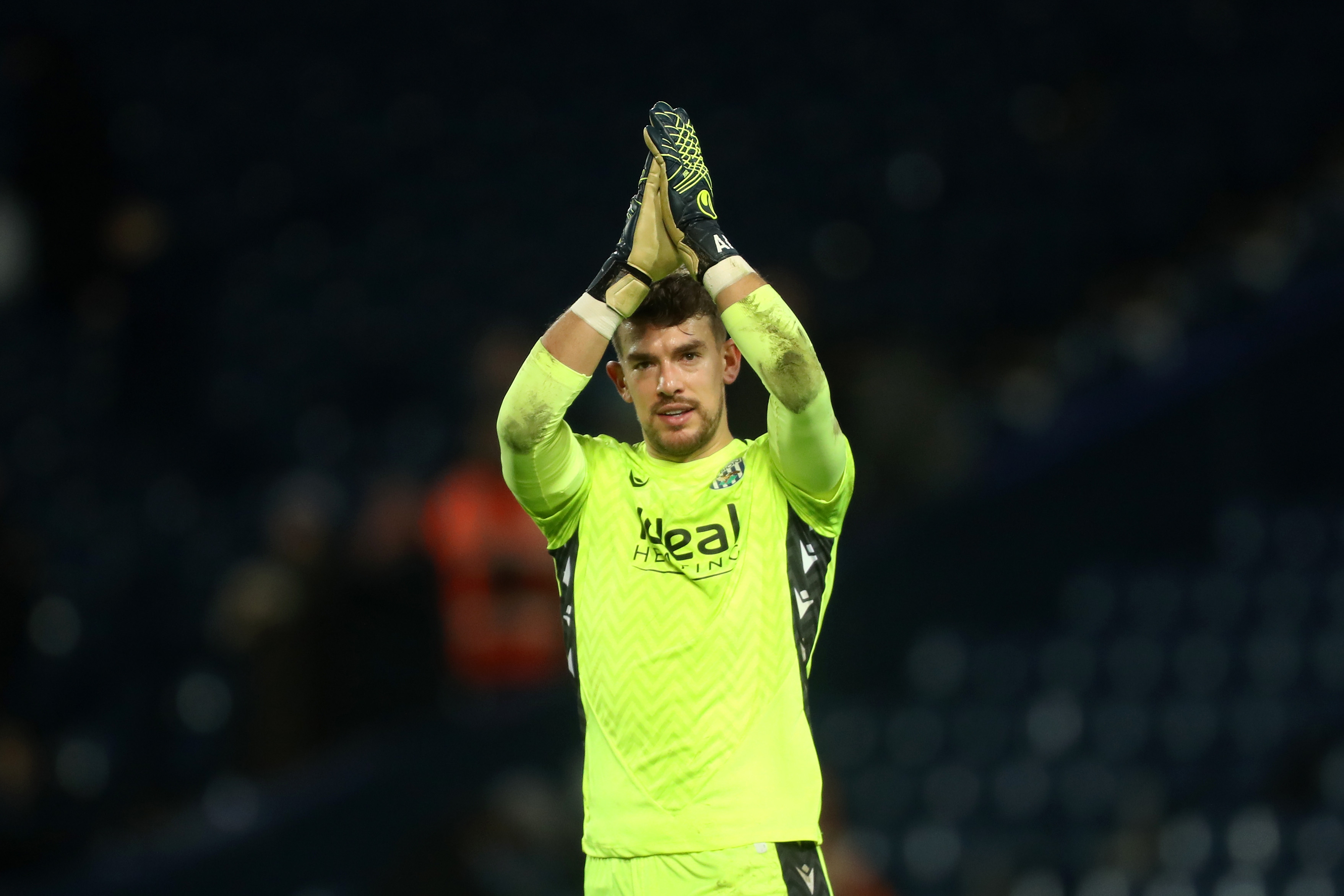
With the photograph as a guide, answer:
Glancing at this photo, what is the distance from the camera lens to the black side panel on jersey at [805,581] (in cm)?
358

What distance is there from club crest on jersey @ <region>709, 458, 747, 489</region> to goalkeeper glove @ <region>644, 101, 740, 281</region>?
0.43 m

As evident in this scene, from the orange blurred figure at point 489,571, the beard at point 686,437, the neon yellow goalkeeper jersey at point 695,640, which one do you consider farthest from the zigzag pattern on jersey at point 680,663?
the orange blurred figure at point 489,571

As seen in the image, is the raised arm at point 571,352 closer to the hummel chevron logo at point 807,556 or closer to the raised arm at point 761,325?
the raised arm at point 761,325

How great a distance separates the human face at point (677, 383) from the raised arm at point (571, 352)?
8 cm

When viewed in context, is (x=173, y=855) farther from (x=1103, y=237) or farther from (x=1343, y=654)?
(x=1103, y=237)

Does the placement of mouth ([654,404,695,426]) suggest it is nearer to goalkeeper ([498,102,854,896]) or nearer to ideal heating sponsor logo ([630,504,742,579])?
goalkeeper ([498,102,854,896])

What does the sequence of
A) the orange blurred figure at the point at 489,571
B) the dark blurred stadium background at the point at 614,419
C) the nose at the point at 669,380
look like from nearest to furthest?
1. the nose at the point at 669,380
2. the orange blurred figure at the point at 489,571
3. the dark blurred stadium background at the point at 614,419

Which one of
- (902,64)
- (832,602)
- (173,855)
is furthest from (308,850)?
(902,64)

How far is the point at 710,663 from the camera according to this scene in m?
3.46

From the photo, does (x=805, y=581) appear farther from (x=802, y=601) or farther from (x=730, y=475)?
(x=730, y=475)

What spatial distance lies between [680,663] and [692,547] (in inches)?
9.8

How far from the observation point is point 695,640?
3479 millimetres

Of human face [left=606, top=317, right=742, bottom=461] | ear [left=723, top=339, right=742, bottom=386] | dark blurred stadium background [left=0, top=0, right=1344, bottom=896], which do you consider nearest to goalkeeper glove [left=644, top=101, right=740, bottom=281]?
human face [left=606, top=317, right=742, bottom=461]

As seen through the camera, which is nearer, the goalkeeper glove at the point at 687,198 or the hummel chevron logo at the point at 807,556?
the goalkeeper glove at the point at 687,198
